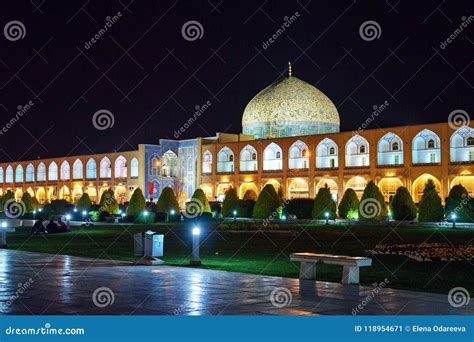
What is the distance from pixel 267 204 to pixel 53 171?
1323 inches

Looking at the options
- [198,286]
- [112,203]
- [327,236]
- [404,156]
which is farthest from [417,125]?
[198,286]

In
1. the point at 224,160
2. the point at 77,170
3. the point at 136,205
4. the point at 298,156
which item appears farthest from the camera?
the point at 77,170

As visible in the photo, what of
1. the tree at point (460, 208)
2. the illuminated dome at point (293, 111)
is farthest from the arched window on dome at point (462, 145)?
the illuminated dome at point (293, 111)

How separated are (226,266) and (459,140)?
29836 millimetres

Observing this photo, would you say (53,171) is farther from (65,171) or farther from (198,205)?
(198,205)

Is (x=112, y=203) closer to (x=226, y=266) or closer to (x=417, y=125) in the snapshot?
(x=417, y=125)

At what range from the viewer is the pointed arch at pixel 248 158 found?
48812mm

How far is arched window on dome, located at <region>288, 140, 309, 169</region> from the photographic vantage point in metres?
45.9

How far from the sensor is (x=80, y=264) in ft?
36.9

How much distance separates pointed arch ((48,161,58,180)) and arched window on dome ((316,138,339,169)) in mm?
27639

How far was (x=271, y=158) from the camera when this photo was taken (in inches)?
1882

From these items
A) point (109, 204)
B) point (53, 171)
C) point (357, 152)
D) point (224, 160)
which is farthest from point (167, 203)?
point (53, 171)

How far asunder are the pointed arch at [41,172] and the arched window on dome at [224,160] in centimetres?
2055

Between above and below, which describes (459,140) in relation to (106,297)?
above
